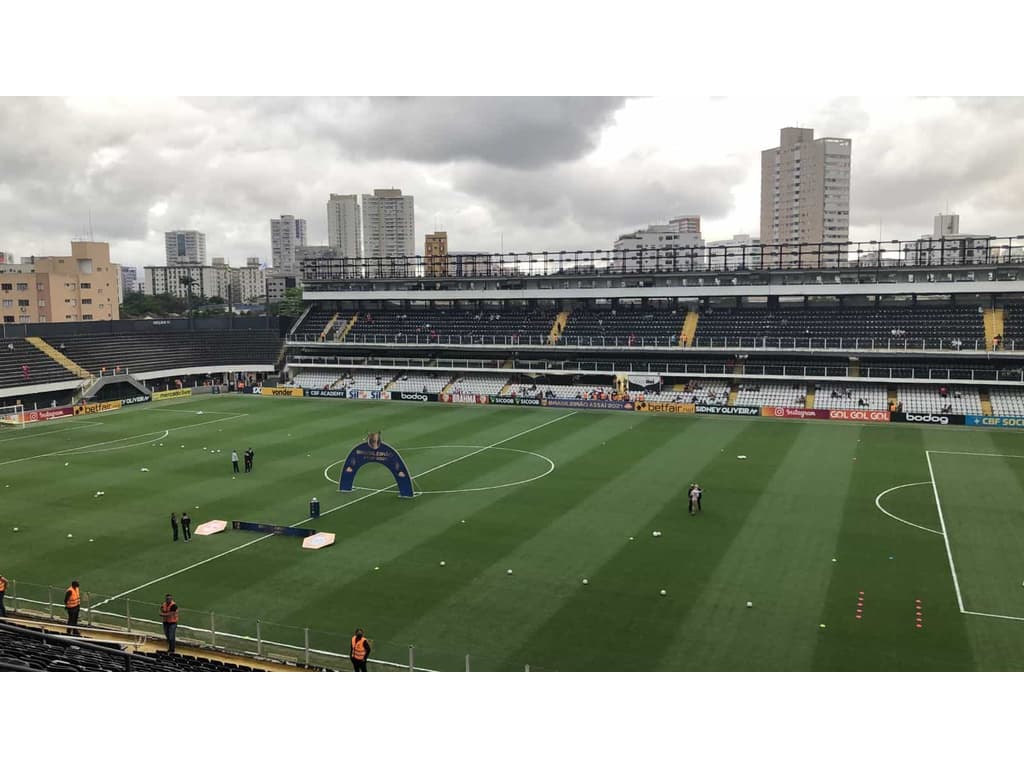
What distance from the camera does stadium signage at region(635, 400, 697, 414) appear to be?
53.3 m

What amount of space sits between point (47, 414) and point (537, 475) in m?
38.0

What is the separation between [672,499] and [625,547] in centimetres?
616

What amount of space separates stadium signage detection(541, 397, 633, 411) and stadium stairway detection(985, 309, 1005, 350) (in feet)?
76.6

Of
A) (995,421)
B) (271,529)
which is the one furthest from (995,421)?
(271,529)

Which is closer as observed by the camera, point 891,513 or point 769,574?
point 769,574

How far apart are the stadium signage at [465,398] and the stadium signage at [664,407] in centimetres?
1198

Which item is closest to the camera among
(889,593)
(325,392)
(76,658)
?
(76,658)

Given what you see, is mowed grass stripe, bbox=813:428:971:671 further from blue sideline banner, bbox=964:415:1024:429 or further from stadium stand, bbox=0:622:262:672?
blue sideline banner, bbox=964:415:1024:429

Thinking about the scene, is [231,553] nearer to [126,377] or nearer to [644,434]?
[644,434]

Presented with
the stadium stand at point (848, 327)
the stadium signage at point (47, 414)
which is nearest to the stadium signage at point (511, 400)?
the stadium stand at point (848, 327)

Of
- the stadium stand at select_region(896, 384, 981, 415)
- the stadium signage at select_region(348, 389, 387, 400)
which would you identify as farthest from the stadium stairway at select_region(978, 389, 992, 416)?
the stadium signage at select_region(348, 389, 387, 400)

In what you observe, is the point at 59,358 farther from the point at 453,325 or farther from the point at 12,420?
the point at 453,325

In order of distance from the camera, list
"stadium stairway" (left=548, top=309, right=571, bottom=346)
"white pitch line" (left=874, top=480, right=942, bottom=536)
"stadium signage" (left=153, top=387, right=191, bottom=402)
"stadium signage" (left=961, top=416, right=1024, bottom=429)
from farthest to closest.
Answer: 1. "stadium stairway" (left=548, top=309, right=571, bottom=346)
2. "stadium signage" (left=153, top=387, right=191, bottom=402)
3. "stadium signage" (left=961, top=416, right=1024, bottom=429)
4. "white pitch line" (left=874, top=480, right=942, bottom=536)

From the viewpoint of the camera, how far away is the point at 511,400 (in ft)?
193
